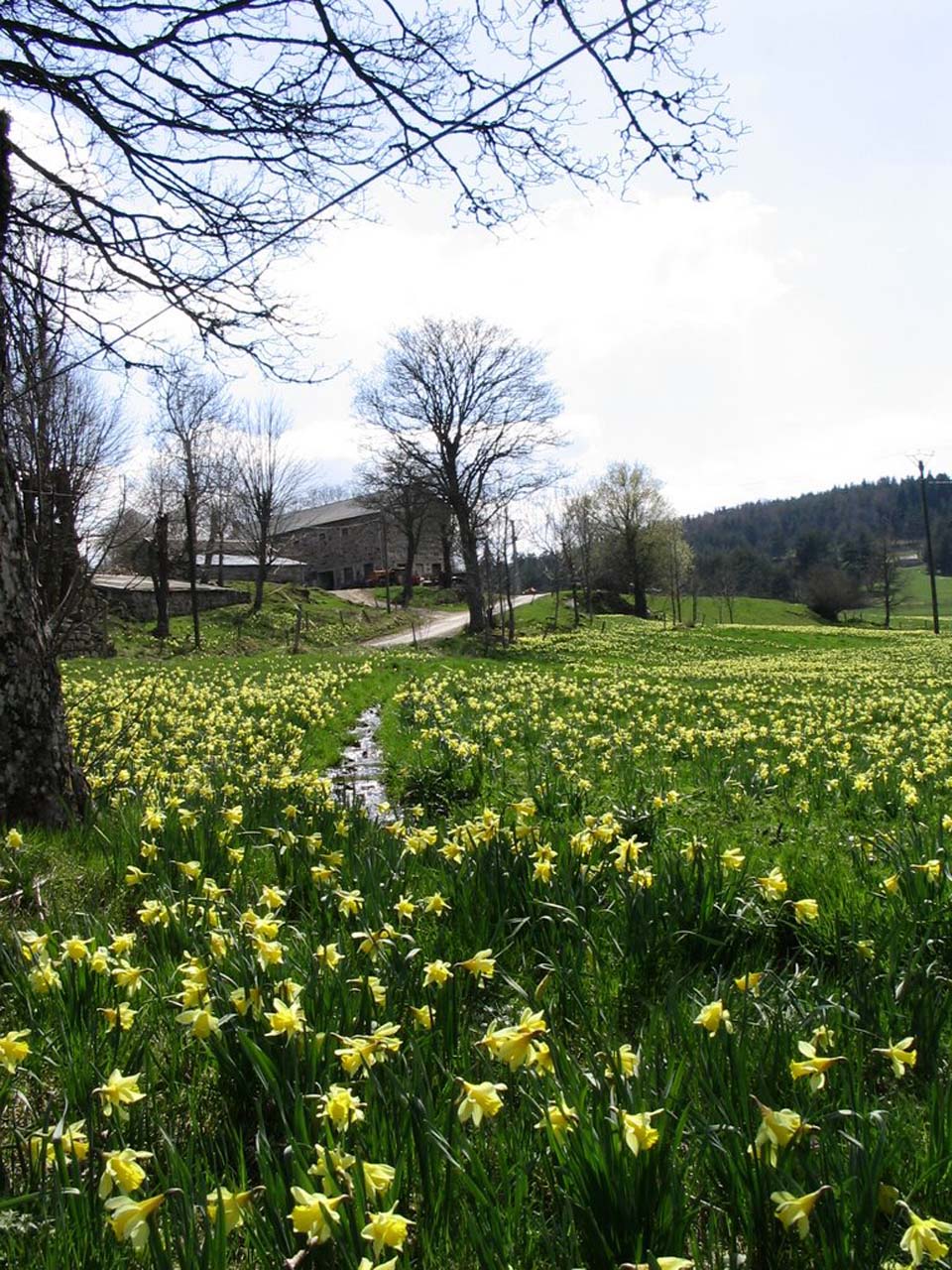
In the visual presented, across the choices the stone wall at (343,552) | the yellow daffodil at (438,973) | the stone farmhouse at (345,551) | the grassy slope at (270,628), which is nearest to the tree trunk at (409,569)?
the grassy slope at (270,628)

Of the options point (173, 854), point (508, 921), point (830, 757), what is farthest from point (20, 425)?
point (830, 757)

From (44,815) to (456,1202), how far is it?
156 inches

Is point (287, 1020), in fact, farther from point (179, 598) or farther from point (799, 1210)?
point (179, 598)

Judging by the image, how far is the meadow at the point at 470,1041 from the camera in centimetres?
153

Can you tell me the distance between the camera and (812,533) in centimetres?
9644

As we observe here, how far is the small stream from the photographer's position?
7125 mm

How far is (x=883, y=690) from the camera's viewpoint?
47.7 feet

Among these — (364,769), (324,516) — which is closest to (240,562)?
(324,516)

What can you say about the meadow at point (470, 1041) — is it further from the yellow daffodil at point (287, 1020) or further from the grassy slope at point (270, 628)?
the grassy slope at point (270, 628)

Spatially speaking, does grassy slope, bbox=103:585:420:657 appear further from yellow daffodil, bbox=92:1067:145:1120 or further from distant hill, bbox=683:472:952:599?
distant hill, bbox=683:472:952:599

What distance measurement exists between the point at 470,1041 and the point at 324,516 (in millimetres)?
74248

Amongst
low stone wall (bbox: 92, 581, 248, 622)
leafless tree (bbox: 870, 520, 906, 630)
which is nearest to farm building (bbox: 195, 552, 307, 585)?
low stone wall (bbox: 92, 581, 248, 622)

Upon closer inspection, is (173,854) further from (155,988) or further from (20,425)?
A: (20,425)

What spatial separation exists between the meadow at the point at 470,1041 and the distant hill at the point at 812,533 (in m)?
76.1
